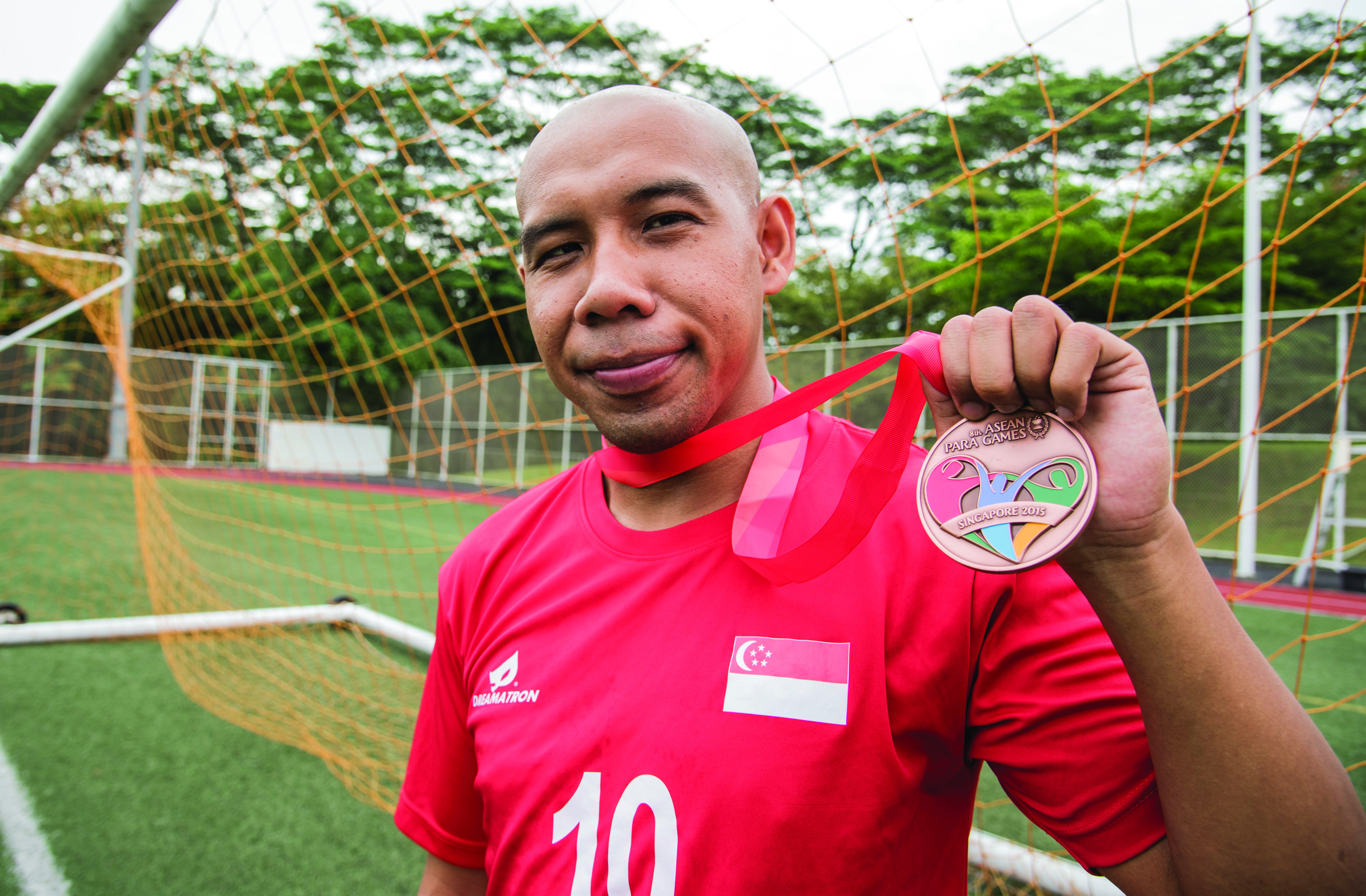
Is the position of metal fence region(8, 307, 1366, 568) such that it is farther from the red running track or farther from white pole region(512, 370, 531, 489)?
the red running track

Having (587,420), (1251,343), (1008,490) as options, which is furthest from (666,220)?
(1251,343)

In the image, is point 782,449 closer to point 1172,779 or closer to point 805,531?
point 805,531

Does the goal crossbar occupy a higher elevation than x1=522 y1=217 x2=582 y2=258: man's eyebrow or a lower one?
lower

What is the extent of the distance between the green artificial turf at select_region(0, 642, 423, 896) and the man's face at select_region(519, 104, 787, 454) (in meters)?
1.93

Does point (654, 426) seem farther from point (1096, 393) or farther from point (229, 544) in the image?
point (229, 544)

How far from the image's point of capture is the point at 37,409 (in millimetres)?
14930

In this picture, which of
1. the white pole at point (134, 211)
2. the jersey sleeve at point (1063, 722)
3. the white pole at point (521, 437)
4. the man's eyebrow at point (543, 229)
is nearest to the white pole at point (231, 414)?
the white pole at point (521, 437)

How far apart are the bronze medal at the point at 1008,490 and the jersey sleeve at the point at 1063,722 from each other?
112mm

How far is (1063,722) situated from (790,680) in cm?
26

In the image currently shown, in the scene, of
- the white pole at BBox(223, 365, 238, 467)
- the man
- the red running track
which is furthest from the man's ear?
the white pole at BBox(223, 365, 238, 467)

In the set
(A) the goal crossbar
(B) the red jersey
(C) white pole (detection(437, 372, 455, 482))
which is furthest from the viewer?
(C) white pole (detection(437, 372, 455, 482))

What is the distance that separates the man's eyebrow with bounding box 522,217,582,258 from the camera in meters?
0.88

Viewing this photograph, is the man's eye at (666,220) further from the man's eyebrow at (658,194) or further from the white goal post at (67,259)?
the white goal post at (67,259)

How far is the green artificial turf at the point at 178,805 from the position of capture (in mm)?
2109
